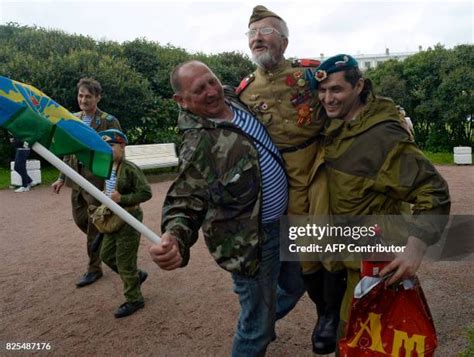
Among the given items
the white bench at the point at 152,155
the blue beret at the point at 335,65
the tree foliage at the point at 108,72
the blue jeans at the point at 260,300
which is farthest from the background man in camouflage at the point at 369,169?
the tree foliage at the point at 108,72

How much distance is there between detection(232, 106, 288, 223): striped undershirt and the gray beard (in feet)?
1.14

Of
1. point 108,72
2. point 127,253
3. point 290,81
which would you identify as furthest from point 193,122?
point 108,72

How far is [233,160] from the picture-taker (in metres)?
2.18

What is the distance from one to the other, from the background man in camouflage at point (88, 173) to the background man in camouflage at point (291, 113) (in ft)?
7.36

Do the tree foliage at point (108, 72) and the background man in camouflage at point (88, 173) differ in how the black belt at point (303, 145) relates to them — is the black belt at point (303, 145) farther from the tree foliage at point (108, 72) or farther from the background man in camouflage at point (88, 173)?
the tree foliage at point (108, 72)

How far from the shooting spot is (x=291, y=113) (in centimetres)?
249

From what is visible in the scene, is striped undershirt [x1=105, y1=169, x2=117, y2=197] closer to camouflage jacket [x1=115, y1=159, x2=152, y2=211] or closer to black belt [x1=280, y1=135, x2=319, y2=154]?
camouflage jacket [x1=115, y1=159, x2=152, y2=211]

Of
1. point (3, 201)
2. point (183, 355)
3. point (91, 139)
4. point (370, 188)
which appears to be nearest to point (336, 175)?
point (370, 188)

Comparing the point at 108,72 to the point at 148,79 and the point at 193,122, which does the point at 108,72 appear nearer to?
the point at 148,79

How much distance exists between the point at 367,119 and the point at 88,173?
3048 mm

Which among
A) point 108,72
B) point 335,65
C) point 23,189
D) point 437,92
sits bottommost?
point 23,189

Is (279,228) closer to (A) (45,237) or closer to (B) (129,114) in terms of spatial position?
(A) (45,237)

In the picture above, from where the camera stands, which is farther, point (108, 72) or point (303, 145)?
point (108, 72)

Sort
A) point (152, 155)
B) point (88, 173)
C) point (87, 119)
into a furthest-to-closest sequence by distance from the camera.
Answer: point (152, 155), point (87, 119), point (88, 173)
